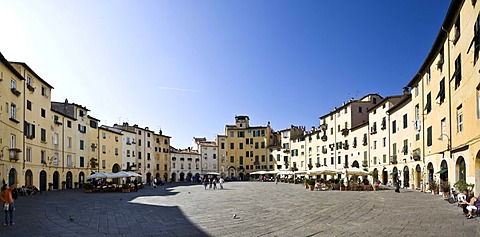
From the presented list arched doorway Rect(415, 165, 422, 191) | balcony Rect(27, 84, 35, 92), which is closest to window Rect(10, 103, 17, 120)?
balcony Rect(27, 84, 35, 92)

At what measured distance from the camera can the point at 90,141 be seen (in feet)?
188

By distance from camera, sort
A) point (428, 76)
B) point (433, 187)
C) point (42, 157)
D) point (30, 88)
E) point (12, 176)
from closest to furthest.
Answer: point (433, 187)
point (428, 76)
point (12, 176)
point (30, 88)
point (42, 157)

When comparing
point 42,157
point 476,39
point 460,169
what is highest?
point 476,39

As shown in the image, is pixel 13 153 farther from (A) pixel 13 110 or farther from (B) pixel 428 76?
(B) pixel 428 76

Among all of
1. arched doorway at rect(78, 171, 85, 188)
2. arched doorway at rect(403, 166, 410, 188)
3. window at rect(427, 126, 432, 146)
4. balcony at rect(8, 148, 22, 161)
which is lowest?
arched doorway at rect(78, 171, 85, 188)

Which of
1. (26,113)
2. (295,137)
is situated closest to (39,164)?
(26,113)

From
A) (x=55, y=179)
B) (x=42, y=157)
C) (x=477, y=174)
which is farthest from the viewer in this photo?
(x=55, y=179)

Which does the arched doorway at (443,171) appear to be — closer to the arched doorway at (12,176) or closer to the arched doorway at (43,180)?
the arched doorway at (12,176)

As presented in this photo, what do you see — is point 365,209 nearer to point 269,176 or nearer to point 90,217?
point 90,217

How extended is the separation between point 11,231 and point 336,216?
1242 centimetres

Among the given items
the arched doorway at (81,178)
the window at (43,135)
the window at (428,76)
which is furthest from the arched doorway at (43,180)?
the window at (428,76)

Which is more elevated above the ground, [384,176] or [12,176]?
[12,176]

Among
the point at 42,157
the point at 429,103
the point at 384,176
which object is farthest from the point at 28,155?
the point at 384,176

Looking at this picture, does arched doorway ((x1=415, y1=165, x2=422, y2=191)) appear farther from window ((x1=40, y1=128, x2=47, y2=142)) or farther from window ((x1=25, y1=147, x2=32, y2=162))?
window ((x1=40, y1=128, x2=47, y2=142))
